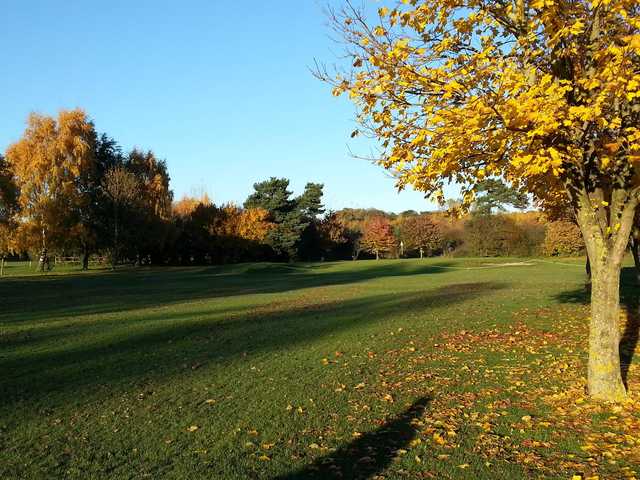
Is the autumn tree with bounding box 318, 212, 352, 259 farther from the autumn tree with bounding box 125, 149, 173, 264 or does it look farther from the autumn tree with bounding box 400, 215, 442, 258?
the autumn tree with bounding box 125, 149, 173, 264

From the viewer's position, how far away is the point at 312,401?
277 inches

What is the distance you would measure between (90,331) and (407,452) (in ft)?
35.8

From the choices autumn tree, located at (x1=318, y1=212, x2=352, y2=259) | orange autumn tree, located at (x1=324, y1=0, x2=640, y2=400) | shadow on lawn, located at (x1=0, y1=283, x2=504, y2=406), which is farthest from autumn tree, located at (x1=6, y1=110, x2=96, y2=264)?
orange autumn tree, located at (x1=324, y1=0, x2=640, y2=400)

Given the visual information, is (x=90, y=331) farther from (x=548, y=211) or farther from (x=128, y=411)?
(x=548, y=211)

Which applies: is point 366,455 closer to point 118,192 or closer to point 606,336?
point 606,336

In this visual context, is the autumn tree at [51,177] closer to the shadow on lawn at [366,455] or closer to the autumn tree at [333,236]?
the autumn tree at [333,236]

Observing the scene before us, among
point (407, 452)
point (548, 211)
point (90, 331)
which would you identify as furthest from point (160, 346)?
point (548, 211)

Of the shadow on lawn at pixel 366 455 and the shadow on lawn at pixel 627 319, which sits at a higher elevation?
the shadow on lawn at pixel 627 319

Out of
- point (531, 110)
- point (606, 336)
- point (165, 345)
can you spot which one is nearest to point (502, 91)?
point (531, 110)

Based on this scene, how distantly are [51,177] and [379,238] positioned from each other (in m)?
46.3

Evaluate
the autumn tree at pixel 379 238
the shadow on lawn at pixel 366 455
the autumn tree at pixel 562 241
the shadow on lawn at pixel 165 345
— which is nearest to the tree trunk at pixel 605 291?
the shadow on lawn at pixel 366 455

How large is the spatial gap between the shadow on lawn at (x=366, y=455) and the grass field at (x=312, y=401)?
23 mm

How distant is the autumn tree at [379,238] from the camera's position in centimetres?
7625

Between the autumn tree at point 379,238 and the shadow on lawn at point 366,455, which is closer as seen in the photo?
the shadow on lawn at point 366,455
